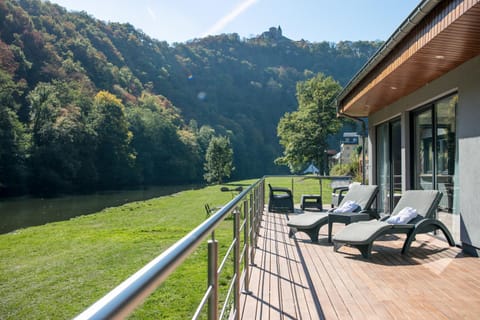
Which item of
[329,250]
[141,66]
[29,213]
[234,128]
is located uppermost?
[141,66]

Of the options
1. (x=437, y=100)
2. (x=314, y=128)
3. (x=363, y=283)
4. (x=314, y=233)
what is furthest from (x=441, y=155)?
(x=314, y=128)

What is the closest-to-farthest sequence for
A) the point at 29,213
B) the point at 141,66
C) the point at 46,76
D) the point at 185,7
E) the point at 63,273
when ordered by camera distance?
the point at 63,273
the point at 29,213
the point at 185,7
the point at 46,76
the point at 141,66

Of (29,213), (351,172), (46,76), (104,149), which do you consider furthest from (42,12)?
(351,172)

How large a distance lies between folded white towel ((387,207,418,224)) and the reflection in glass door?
266 centimetres

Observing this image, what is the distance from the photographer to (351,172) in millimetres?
22375

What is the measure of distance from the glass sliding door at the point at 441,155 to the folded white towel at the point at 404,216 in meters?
0.58

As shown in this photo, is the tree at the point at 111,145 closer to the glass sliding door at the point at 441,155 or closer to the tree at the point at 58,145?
the tree at the point at 58,145

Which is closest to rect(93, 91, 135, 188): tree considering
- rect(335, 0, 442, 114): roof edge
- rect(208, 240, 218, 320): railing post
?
rect(335, 0, 442, 114): roof edge

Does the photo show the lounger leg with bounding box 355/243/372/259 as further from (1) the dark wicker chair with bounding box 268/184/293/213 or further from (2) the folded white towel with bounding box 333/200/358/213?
(1) the dark wicker chair with bounding box 268/184/293/213

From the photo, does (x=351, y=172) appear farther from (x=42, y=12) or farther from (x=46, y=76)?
(x=42, y=12)

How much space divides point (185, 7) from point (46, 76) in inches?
971

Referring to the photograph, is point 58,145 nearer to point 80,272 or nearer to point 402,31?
point 80,272

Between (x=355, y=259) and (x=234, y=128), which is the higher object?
(x=234, y=128)

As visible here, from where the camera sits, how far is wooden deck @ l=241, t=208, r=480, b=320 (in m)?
2.91
